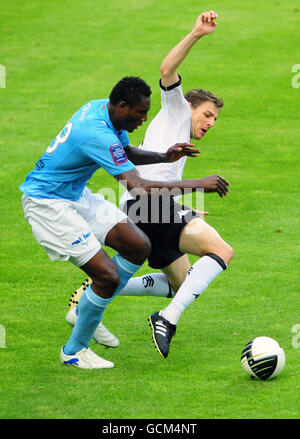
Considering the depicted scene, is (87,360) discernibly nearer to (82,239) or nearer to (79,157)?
(82,239)

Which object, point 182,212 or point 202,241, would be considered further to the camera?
point 182,212

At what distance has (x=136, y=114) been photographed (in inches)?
259

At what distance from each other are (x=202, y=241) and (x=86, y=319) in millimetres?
1205

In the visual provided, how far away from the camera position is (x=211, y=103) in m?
7.59

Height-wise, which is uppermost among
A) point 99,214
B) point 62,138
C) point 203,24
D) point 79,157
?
point 203,24

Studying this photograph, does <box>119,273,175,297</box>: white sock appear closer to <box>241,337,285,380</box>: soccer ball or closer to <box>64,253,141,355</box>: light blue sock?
<box>64,253,141,355</box>: light blue sock

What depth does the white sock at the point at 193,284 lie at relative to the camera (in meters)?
6.88

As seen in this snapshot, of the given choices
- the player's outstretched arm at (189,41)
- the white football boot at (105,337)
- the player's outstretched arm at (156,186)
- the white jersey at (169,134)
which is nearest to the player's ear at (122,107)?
the player's outstretched arm at (156,186)

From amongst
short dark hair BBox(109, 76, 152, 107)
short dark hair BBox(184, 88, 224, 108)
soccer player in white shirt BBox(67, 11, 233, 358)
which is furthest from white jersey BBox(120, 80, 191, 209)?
short dark hair BBox(109, 76, 152, 107)

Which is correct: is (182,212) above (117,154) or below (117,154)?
below

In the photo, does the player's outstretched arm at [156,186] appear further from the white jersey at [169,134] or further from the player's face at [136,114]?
the white jersey at [169,134]

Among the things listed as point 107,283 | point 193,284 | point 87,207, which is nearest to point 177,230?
point 193,284

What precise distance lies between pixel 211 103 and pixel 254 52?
35.4ft

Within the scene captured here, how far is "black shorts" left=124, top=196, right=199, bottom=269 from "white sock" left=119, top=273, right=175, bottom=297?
0.54 metres
